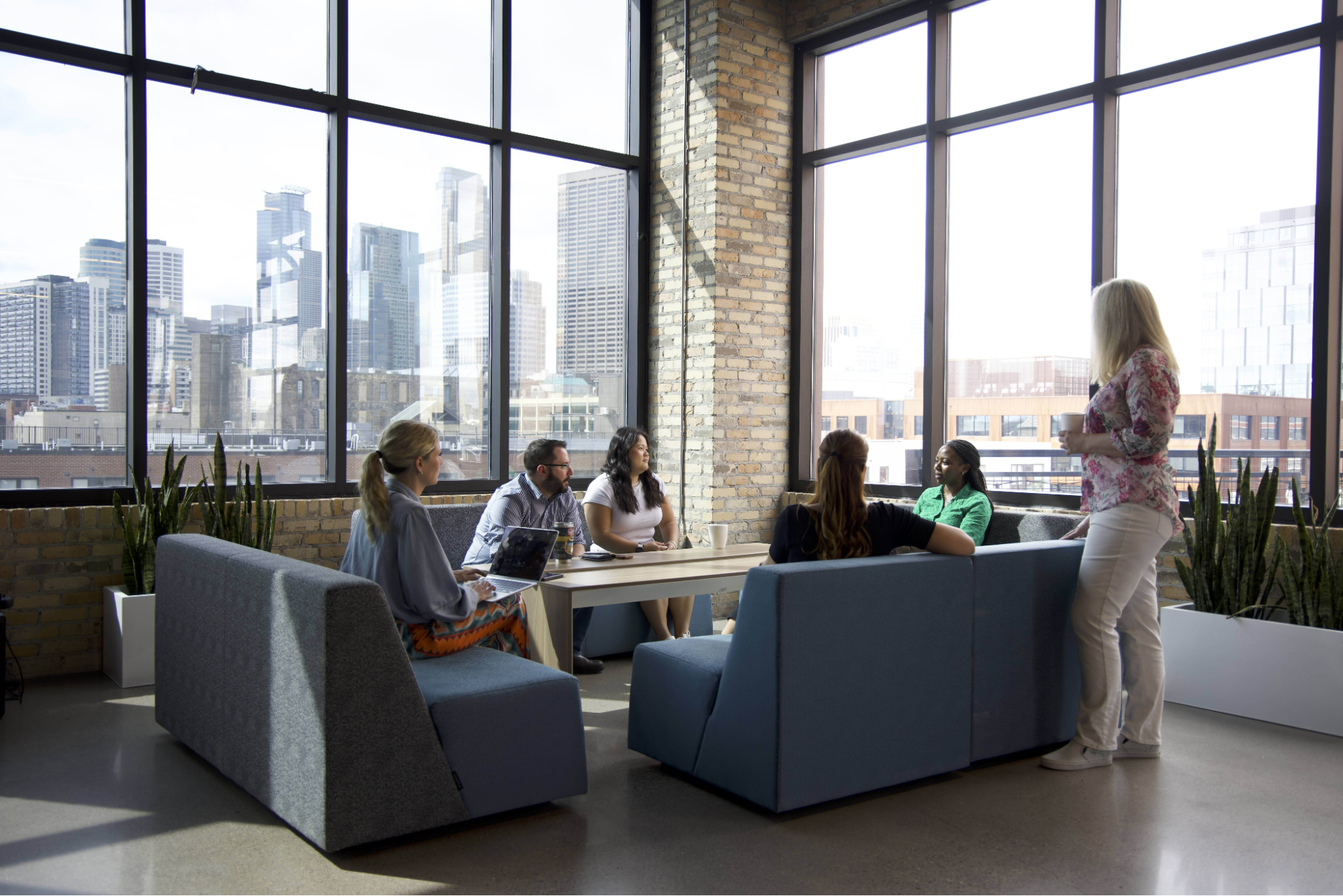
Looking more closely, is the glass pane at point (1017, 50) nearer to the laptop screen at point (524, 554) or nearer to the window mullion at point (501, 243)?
the window mullion at point (501, 243)

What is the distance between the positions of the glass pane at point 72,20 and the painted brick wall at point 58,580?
7.18 feet

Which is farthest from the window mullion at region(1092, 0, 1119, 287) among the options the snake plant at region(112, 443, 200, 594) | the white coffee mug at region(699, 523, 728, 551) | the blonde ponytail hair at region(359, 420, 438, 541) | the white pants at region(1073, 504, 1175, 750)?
the snake plant at region(112, 443, 200, 594)

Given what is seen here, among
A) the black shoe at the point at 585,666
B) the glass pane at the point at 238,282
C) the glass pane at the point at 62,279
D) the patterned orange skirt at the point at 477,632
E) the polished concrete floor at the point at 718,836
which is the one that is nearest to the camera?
the polished concrete floor at the point at 718,836

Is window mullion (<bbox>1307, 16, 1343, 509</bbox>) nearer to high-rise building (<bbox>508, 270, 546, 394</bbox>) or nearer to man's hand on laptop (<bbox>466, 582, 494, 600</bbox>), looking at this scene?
man's hand on laptop (<bbox>466, 582, 494, 600</bbox>)

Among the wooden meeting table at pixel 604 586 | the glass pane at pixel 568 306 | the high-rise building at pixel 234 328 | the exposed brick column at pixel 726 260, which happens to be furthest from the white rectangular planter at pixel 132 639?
the exposed brick column at pixel 726 260

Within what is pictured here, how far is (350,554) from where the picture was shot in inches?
125

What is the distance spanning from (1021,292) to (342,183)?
12.3 ft

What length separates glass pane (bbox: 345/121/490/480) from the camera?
220 inches

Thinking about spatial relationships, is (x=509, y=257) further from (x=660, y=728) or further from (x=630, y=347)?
(x=660, y=728)

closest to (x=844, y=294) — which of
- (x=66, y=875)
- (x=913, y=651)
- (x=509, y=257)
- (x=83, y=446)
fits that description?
(x=509, y=257)

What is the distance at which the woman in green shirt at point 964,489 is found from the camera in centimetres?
458

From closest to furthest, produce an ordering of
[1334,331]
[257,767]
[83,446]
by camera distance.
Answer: [257,767] < [1334,331] < [83,446]

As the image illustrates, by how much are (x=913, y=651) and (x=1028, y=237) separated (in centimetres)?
331

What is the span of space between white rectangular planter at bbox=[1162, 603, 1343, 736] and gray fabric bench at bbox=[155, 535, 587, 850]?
2.74 m
